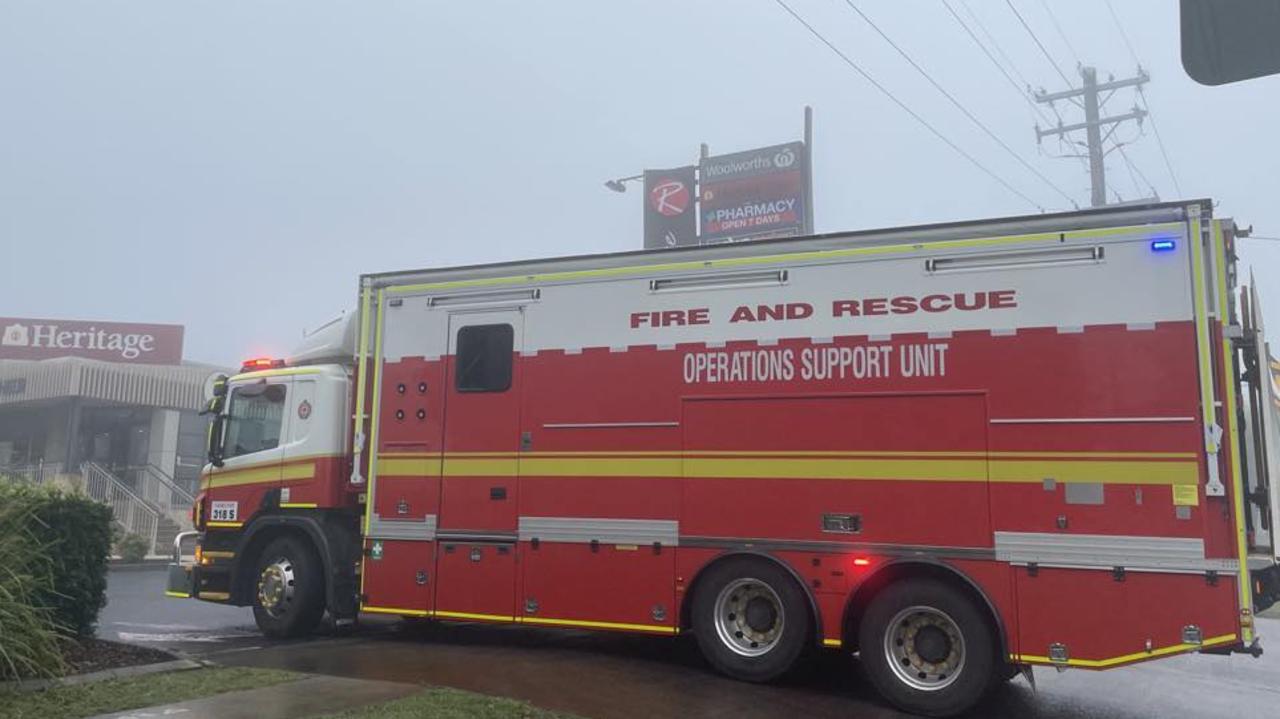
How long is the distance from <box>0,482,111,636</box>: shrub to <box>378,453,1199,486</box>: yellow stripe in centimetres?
247

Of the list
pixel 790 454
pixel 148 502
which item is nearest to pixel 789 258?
pixel 790 454

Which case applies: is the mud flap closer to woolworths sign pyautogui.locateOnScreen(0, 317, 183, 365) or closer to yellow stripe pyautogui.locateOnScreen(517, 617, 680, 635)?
yellow stripe pyautogui.locateOnScreen(517, 617, 680, 635)

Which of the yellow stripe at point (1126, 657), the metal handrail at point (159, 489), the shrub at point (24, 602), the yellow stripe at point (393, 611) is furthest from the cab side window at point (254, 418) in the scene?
the metal handrail at point (159, 489)

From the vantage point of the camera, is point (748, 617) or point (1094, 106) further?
point (1094, 106)

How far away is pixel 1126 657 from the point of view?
677 cm

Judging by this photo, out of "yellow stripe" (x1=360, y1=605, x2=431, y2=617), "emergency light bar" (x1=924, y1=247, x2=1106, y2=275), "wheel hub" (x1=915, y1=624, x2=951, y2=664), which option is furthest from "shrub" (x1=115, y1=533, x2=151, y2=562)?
"emergency light bar" (x1=924, y1=247, x2=1106, y2=275)

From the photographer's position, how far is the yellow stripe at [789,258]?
7.35 m

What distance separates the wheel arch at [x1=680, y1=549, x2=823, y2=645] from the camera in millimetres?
7682

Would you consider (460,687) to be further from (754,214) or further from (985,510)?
(754,214)

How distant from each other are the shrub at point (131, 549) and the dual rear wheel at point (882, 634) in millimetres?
18015

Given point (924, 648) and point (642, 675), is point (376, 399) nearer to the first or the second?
point (642, 675)

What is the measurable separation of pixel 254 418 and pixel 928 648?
24.5 feet

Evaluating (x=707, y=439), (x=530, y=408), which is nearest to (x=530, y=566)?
(x=530, y=408)

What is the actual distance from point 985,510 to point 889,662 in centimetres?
132
